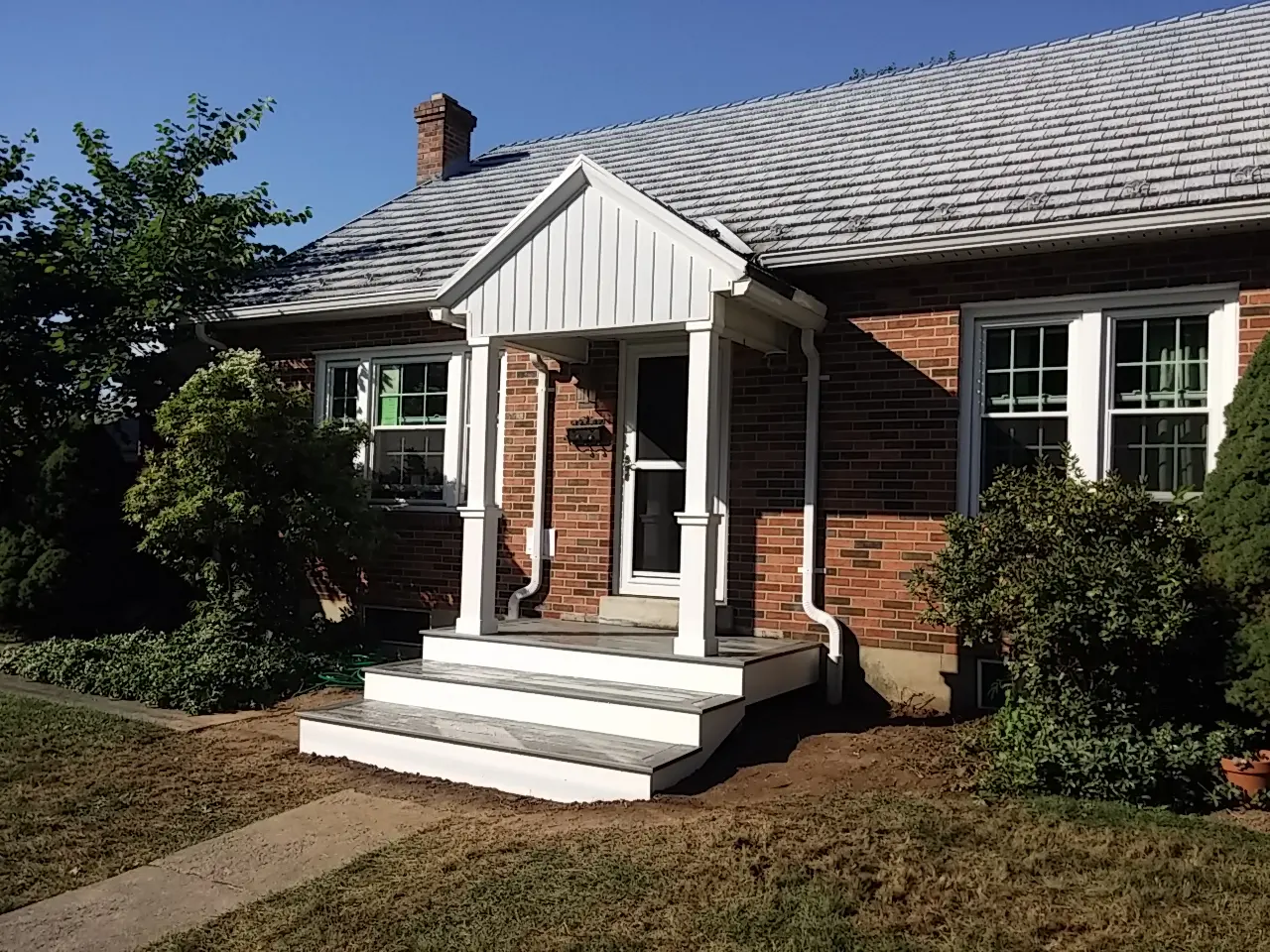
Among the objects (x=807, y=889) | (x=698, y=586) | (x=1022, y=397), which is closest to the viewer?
(x=807, y=889)

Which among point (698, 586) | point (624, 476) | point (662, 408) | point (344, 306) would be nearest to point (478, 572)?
point (624, 476)

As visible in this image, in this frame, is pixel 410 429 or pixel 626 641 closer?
pixel 626 641

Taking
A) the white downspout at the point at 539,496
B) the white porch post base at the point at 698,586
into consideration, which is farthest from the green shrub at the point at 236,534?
the white porch post base at the point at 698,586

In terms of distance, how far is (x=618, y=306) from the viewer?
7730mm

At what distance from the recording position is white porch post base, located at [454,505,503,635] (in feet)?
27.6

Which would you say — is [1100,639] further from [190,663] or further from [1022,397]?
[190,663]

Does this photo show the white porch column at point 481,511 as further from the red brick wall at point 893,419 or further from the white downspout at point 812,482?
the white downspout at point 812,482

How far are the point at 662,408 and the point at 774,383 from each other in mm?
1104

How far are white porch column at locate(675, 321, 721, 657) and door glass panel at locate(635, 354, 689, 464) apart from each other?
1935 mm

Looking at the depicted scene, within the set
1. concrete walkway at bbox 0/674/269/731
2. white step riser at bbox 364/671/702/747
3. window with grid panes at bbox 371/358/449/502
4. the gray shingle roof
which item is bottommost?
concrete walkway at bbox 0/674/269/731

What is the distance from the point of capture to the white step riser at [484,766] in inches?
245

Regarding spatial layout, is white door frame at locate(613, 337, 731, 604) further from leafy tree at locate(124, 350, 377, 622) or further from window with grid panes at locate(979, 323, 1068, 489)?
window with grid panes at locate(979, 323, 1068, 489)

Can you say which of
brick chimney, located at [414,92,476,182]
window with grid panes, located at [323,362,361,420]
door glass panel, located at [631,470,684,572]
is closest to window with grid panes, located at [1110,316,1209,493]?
door glass panel, located at [631,470,684,572]

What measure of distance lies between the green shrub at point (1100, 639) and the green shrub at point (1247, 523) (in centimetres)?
13
